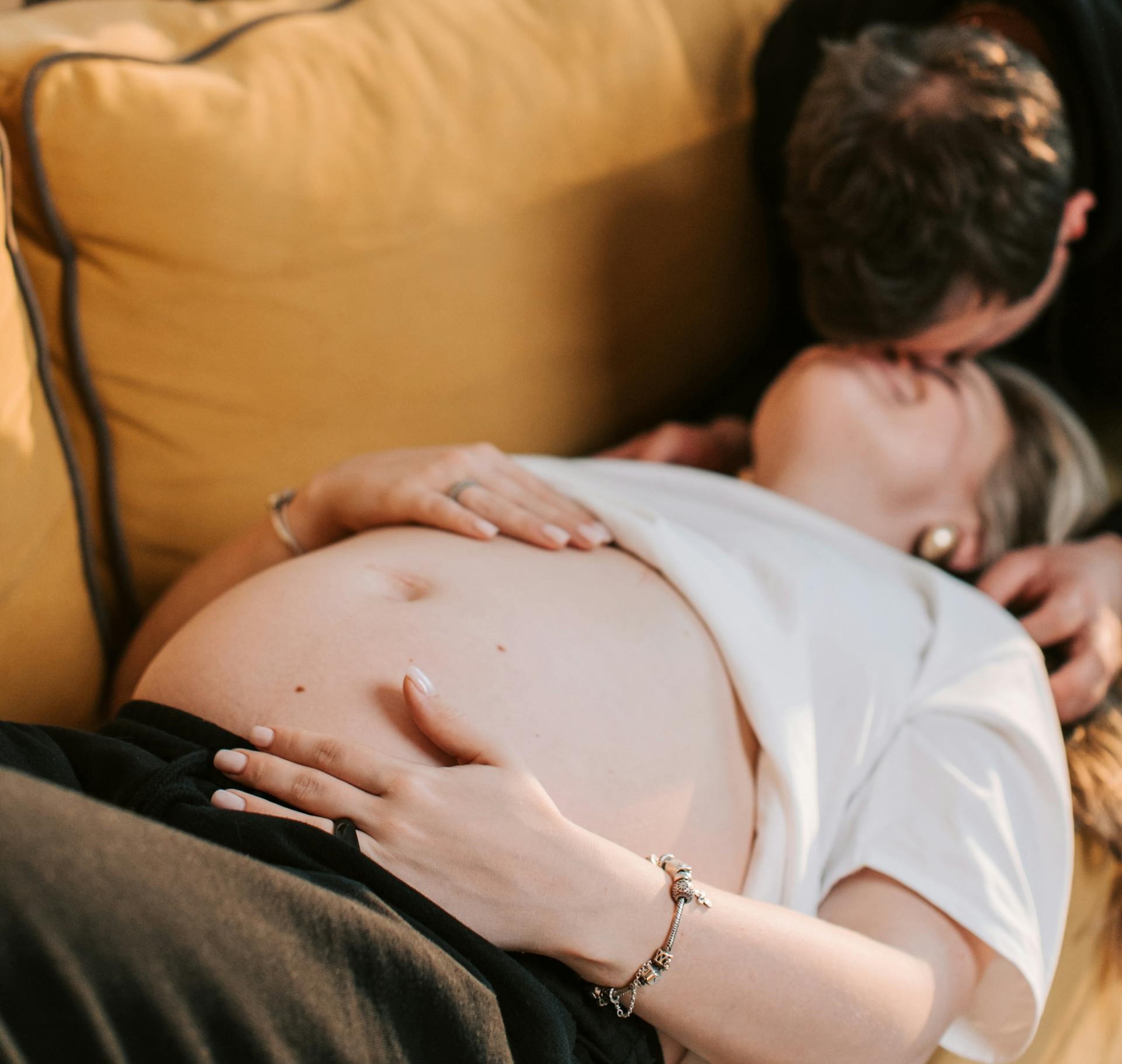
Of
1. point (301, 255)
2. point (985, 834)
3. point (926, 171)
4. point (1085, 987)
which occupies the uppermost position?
point (926, 171)

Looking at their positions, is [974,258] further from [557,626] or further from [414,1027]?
[414,1027]

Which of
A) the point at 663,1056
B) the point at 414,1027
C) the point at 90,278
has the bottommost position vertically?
the point at 663,1056

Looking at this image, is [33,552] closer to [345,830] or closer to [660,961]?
[345,830]

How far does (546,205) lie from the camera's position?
1178 mm

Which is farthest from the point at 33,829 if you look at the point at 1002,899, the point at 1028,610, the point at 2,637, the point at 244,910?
the point at 1028,610

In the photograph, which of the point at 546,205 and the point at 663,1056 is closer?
the point at 663,1056

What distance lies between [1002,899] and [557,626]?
41 cm

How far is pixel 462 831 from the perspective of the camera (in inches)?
24.3

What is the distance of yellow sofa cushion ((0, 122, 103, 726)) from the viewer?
806 millimetres

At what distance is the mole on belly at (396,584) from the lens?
82 cm

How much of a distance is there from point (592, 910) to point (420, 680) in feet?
0.64

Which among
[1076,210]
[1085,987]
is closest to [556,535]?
[1085,987]

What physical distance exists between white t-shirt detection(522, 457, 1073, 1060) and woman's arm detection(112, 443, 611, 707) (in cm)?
5

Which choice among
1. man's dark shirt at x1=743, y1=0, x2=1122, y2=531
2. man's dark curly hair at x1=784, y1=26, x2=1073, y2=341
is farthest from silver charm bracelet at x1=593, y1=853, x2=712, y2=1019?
man's dark shirt at x1=743, y1=0, x2=1122, y2=531
